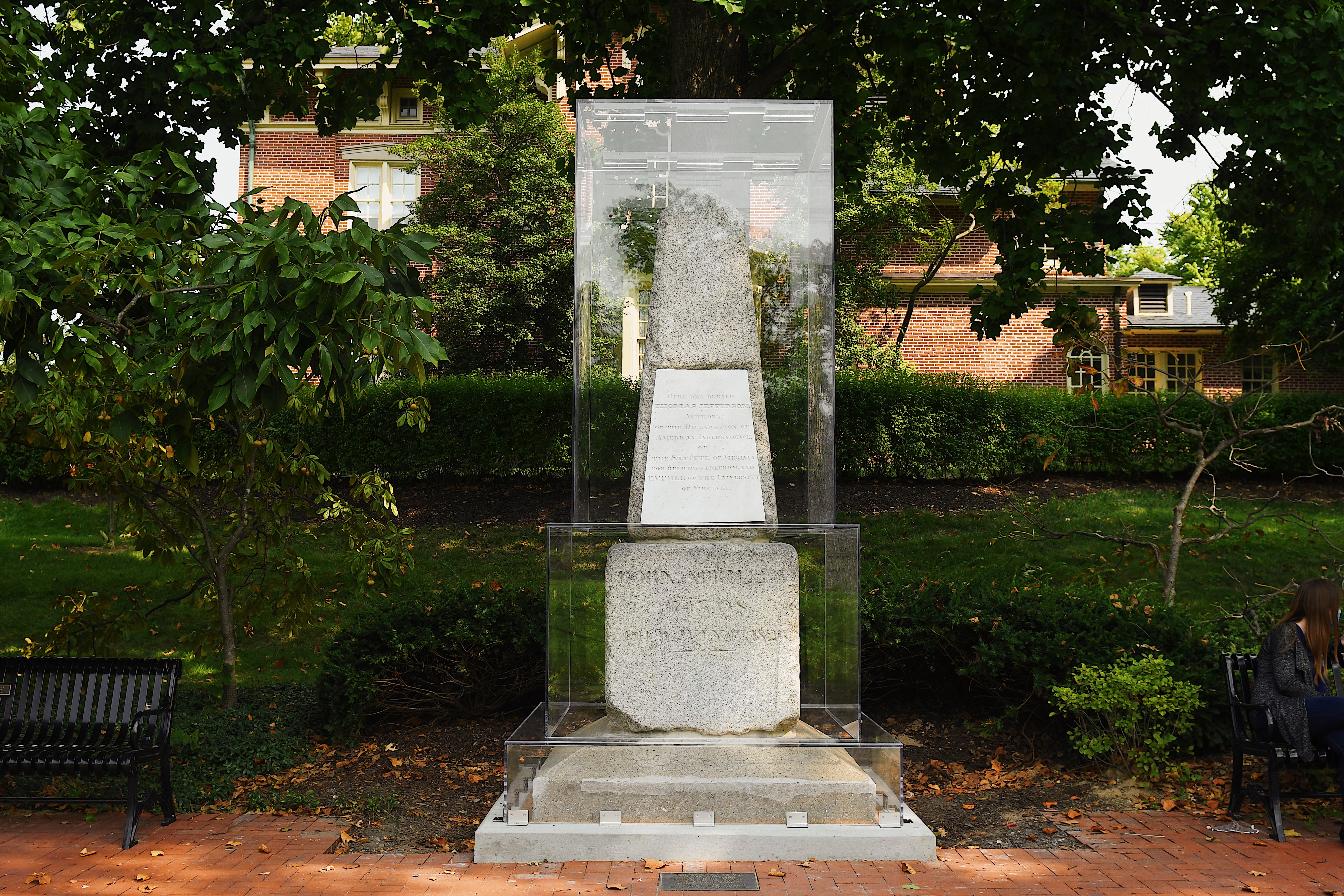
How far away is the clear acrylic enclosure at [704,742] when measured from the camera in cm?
498

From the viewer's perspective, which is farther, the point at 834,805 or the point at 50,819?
the point at 50,819

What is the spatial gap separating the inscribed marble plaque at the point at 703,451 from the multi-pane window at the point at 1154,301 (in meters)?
30.6

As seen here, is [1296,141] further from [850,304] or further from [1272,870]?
[850,304]

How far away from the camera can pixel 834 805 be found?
498cm

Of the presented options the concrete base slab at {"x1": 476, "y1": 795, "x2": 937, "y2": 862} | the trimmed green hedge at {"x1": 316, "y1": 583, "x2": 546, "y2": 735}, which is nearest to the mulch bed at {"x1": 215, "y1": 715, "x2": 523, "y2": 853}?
the trimmed green hedge at {"x1": 316, "y1": 583, "x2": 546, "y2": 735}

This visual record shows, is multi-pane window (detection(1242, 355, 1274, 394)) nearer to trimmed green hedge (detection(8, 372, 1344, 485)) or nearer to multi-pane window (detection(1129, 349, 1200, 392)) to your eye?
multi-pane window (detection(1129, 349, 1200, 392))

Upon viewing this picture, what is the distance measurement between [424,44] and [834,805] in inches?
264

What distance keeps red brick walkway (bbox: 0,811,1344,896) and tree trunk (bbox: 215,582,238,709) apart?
6.58 ft

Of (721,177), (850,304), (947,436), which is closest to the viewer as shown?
(721,177)

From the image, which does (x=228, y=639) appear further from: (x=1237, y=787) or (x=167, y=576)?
(x=1237, y=787)

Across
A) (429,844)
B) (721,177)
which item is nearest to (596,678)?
(429,844)

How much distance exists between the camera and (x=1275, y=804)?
5.14m

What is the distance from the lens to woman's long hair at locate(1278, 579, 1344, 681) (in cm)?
525


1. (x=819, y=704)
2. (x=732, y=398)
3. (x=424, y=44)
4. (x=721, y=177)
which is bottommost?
(x=819, y=704)
